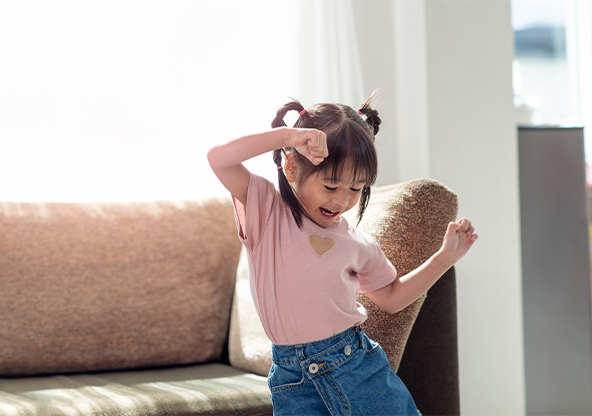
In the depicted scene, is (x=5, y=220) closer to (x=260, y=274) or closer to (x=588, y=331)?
(x=260, y=274)

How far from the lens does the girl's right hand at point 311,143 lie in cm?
77

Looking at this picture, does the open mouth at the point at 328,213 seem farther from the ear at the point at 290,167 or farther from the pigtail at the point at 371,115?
the pigtail at the point at 371,115

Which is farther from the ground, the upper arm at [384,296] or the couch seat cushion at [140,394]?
the upper arm at [384,296]

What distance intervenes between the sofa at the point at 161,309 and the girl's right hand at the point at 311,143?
403 mm

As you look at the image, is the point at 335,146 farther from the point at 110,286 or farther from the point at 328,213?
the point at 110,286

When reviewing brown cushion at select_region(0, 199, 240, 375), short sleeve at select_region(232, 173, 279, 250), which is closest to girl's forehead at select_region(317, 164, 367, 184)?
short sleeve at select_region(232, 173, 279, 250)

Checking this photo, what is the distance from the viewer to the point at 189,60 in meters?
1.82

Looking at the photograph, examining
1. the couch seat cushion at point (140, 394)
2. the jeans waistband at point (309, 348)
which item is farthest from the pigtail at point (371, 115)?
the couch seat cushion at point (140, 394)

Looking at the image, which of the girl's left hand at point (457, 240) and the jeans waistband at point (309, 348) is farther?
the girl's left hand at point (457, 240)

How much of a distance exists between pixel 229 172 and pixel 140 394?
60 centimetres

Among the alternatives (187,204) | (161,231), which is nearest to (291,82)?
(187,204)

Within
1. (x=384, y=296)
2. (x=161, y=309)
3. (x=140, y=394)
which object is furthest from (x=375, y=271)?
(x=161, y=309)

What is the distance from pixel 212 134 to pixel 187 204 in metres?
0.32

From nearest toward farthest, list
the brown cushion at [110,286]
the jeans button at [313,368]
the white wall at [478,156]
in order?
the jeans button at [313,368], the brown cushion at [110,286], the white wall at [478,156]
